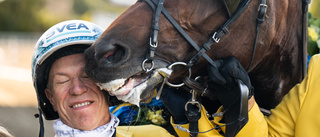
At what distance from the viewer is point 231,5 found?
2037 mm

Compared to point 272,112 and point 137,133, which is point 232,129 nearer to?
point 272,112

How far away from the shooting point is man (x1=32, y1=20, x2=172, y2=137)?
233 cm

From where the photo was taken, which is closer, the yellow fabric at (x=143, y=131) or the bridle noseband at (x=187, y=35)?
the bridle noseband at (x=187, y=35)

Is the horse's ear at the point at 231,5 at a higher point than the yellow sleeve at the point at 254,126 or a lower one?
higher

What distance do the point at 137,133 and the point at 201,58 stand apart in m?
0.84

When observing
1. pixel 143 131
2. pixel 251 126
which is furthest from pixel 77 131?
pixel 251 126

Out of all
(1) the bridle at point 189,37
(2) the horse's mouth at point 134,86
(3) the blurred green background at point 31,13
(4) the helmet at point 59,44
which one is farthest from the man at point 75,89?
(3) the blurred green background at point 31,13

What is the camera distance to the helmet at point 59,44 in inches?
92.9

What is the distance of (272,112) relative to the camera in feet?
7.95

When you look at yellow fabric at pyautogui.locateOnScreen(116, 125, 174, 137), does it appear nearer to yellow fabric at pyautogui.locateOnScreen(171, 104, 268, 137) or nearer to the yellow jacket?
the yellow jacket

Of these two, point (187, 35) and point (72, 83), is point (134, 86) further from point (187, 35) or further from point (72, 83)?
point (72, 83)

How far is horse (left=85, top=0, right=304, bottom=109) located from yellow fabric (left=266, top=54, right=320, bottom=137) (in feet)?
0.97

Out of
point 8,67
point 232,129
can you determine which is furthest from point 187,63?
point 8,67

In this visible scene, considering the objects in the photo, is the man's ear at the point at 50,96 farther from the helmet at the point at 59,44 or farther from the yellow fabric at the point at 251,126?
the yellow fabric at the point at 251,126
